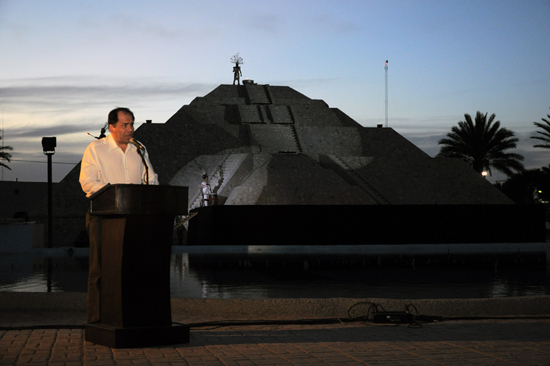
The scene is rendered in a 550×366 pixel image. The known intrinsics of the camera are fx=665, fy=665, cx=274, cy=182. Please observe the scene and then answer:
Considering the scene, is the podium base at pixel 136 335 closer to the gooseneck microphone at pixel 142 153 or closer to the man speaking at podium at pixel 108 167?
the man speaking at podium at pixel 108 167

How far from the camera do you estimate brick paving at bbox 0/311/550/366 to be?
432cm

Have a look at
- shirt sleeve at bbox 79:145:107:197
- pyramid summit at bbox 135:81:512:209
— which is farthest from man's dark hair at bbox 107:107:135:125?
pyramid summit at bbox 135:81:512:209

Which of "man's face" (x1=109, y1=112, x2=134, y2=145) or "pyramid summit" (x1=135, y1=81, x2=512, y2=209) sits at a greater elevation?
"pyramid summit" (x1=135, y1=81, x2=512, y2=209)

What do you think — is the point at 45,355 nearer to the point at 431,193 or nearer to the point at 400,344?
the point at 400,344

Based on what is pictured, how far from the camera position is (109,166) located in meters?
5.05

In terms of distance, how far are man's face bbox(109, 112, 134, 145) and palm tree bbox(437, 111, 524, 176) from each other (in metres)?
37.4

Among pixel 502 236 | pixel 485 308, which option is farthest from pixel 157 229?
pixel 502 236

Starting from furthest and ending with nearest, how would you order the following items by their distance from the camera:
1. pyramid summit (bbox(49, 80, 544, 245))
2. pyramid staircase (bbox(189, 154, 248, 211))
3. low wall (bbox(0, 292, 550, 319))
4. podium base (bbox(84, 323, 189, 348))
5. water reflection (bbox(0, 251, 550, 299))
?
pyramid staircase (bbox(189, 154, 248, 211)) → pyramid summit (bbox(49, 80, 544, 245)) → water reflection (bbox(0, 251, 550, 299)) → low wall (bbox(0, 292, 550, 319)) → podium base (bbox(84, 323, 189, 348))

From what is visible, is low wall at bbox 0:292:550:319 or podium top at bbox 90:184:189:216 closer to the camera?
podium top at bbox 90:184:189:216

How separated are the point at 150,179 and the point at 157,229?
1.36ft

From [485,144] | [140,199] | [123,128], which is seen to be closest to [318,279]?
[123,128]

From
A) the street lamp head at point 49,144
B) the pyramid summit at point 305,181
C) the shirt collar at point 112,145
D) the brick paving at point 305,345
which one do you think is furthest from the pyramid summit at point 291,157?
the shirt collar at point 112,145

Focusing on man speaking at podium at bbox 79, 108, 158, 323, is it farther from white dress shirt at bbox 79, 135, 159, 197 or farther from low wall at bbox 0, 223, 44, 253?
low wall at bbox 0, 223, 44, 253

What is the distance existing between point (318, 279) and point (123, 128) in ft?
19.8
